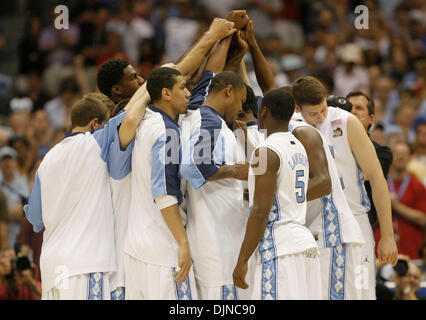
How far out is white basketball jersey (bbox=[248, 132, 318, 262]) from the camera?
4738 mm

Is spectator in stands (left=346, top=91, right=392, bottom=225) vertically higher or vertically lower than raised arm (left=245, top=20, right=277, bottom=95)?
lower

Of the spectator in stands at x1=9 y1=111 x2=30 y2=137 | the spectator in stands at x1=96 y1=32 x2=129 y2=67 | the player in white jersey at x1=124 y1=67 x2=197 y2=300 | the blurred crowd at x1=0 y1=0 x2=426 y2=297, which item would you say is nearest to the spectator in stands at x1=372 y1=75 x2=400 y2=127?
the blurred crowd at x1=0 y1=0 x2=426 y2=297

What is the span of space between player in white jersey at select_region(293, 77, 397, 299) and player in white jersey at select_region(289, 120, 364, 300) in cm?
14

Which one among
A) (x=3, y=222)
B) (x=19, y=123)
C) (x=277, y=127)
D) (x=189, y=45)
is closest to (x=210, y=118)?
(x=277, y=127)

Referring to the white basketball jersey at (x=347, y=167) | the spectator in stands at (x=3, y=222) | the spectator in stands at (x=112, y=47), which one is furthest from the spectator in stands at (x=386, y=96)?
the white basketball jersey at (x=347, y=167)

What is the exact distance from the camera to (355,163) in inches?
217

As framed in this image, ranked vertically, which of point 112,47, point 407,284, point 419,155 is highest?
point 112,47

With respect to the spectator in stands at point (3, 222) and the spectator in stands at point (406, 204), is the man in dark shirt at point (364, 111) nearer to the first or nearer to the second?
the spectator in stands at point (406, 204)

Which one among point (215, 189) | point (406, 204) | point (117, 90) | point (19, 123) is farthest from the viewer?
point (19, 123)

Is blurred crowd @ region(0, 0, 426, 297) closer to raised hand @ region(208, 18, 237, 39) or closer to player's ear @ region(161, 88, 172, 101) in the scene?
raised hand @ region(208, 18, 237, 39)

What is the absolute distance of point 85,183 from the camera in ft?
16.5

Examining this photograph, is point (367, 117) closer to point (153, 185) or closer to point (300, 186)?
point (300, 186)

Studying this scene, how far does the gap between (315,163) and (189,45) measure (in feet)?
25.6

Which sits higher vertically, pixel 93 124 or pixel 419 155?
pixel 419 155
